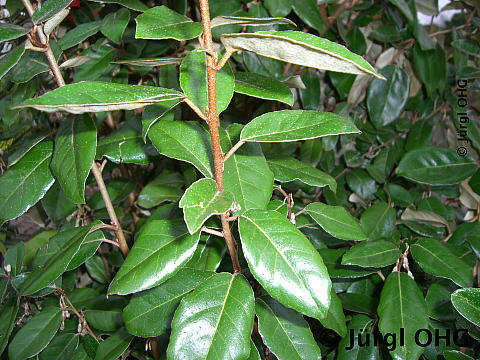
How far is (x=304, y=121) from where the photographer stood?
1.75 ft

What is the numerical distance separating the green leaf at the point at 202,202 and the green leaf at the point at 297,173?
217 mm

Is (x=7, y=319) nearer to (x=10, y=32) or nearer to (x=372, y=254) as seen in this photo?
(x=10, y=32)

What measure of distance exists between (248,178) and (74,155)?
1.01 feet

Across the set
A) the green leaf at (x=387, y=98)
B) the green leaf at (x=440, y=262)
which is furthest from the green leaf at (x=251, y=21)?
the green leaf at (x=387, y=98)

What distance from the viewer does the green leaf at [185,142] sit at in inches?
24.0

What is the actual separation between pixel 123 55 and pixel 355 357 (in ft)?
2.73

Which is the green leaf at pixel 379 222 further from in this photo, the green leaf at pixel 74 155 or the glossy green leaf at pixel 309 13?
the green leaf at pixel 74 155

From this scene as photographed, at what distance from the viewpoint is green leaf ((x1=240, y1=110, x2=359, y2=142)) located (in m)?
0.50

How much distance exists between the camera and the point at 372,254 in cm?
80

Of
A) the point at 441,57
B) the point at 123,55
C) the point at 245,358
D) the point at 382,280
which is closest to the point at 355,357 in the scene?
the point at 382,280

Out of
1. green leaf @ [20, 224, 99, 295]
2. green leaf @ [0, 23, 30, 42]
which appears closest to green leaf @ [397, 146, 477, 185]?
green leaf @ [20, 224, 99, 295]

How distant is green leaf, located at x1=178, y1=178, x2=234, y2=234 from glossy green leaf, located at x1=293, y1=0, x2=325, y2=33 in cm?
73

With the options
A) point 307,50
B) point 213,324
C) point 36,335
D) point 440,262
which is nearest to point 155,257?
point 213,324

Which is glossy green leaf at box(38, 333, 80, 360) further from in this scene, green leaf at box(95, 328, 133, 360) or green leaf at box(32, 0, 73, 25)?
green leaf at box(32, 0, 73, 25)
